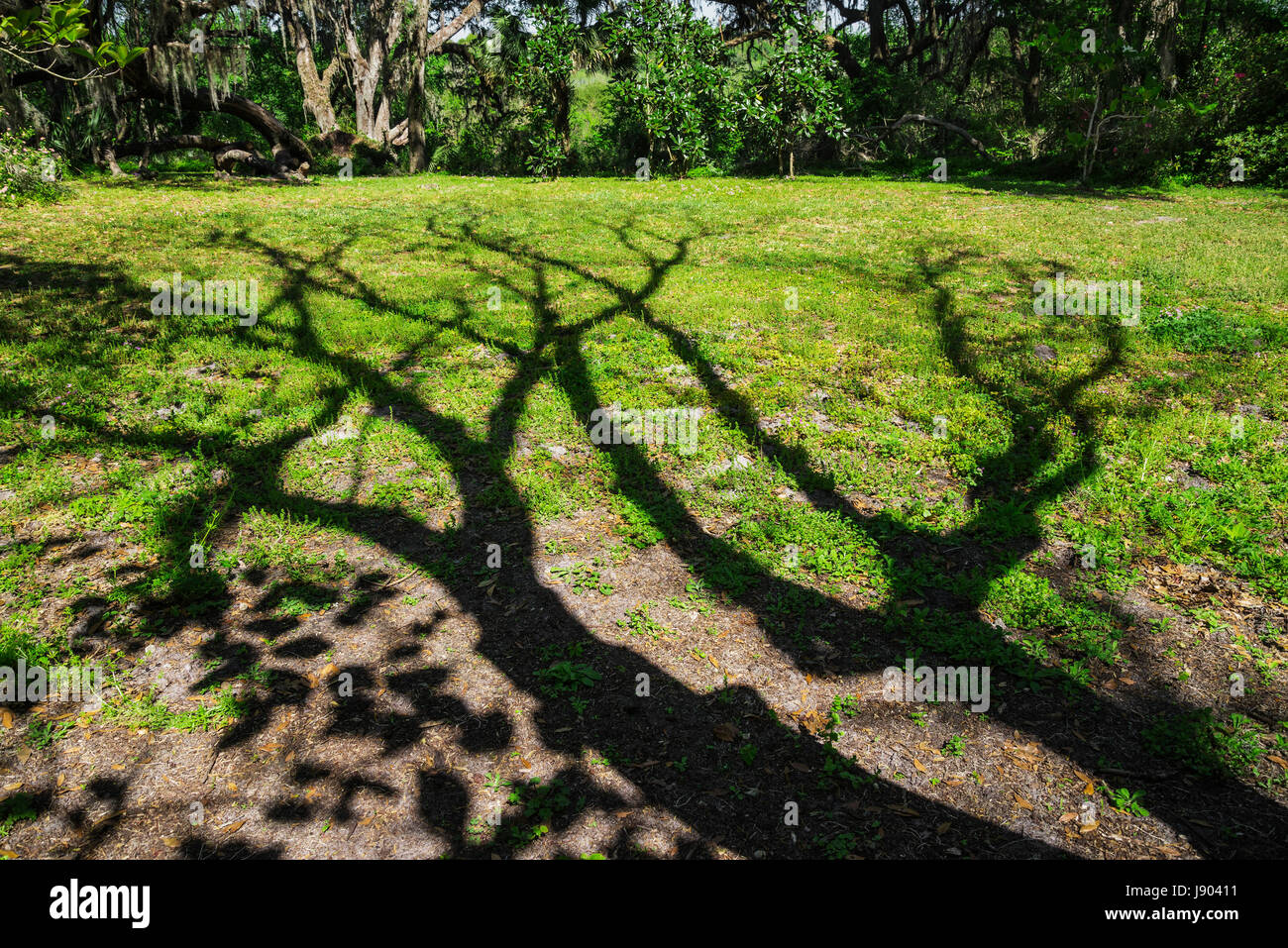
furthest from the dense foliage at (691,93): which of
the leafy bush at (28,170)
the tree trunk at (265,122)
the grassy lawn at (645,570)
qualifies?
the grassy lawn at (645,570)

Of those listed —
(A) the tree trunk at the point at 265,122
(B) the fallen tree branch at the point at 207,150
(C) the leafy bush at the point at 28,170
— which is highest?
(A) the tree trunk at the point at 265,122

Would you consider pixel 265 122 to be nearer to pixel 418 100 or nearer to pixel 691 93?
pixel 418 100

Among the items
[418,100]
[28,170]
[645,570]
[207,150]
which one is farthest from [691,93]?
[645,570]

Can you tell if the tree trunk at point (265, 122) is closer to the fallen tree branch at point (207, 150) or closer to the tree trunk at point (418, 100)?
the fallen tree branch at point (207, 150)

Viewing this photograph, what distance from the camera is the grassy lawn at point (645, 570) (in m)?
3.06

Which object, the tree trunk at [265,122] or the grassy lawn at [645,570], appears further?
the tree trunk at [265,122]

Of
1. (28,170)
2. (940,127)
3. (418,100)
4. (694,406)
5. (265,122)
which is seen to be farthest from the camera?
(418,100)

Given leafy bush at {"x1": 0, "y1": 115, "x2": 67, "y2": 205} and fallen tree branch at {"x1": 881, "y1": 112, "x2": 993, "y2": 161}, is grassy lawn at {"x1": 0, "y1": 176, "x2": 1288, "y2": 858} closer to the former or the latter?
leafy bush at {"x1": 0, "y1": 115, "x2": 67, "y2": 205}

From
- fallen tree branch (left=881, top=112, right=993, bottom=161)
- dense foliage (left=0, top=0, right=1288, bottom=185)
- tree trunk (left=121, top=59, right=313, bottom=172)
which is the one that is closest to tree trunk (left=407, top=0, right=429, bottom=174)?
dense foliage (left=0, top=0, right=1288, bottom=185)

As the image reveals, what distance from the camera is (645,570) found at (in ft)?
15.0

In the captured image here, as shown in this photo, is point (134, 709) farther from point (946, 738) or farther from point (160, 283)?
point (160, 283)

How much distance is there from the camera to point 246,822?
2.92 meters

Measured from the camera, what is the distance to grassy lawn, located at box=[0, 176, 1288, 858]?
3057mm

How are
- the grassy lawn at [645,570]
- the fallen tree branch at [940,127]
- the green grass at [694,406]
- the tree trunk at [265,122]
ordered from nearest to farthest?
the grassy lawn at [645,570] < the green grass at [694,406] < the tree trunk at [265,122] < the fallen tree branch at [940,127]
